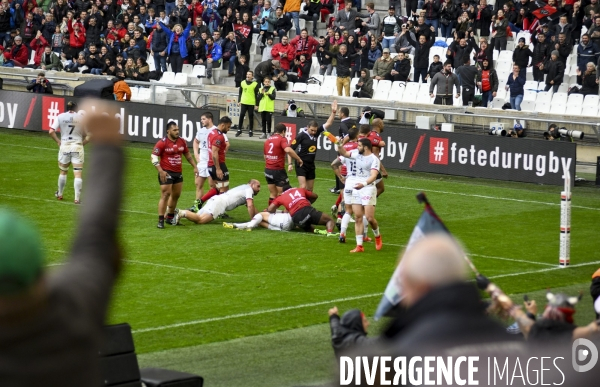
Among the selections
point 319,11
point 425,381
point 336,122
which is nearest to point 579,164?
point 336,122

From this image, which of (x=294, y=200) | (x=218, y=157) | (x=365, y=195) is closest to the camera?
(x=365, y=195)

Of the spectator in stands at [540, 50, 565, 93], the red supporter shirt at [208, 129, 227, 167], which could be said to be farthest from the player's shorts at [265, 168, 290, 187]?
the spectator in stands at [540, 50, 565, 93]

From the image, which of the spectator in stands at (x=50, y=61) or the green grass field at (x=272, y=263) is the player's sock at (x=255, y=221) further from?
the spectator in stands at (x=50, y=61)

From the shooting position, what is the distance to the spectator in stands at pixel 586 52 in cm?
3111

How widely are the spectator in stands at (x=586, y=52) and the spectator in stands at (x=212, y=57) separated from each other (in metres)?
12.9

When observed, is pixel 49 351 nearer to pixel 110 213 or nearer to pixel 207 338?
pixel 110 213

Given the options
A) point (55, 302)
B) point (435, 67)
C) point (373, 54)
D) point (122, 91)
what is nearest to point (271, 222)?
point (122, 91)

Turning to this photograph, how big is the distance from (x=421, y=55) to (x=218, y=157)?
48.3 feet

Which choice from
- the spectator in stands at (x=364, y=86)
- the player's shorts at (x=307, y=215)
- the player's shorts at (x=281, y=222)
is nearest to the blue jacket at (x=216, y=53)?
the spectator in stands at (x=364, y=86)

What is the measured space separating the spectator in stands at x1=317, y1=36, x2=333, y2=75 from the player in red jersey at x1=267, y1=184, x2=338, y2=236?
16427 millimetres

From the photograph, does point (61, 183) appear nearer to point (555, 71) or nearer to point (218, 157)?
point (218, 157)

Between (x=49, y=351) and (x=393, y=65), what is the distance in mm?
31976

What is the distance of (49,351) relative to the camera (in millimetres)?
2629

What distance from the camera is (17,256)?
251 centimetres
